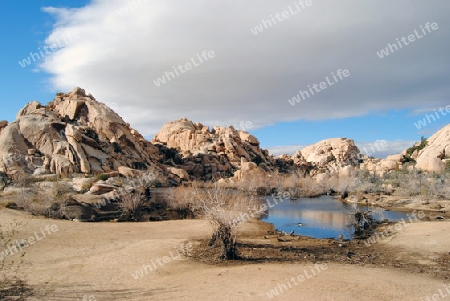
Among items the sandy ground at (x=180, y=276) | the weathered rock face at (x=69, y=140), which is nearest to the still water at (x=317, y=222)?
the sandy ground at (x=180, y=276)

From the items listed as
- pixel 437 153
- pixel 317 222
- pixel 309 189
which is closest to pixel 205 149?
pixel 309 189

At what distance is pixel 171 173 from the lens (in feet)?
262

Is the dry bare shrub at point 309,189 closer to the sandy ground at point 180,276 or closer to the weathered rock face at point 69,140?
the weathered rock face at point 69,140

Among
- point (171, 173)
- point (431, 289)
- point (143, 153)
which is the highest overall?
point (143, 153)

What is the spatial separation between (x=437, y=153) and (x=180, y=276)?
7393cm

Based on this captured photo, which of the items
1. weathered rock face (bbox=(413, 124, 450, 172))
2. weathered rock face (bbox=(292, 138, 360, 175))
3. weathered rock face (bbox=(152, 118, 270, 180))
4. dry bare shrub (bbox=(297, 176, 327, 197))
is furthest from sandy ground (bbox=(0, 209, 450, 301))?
weathered rock face (bbox=(292, 138, 360, 175))

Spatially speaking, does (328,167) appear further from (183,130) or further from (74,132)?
(74,132)

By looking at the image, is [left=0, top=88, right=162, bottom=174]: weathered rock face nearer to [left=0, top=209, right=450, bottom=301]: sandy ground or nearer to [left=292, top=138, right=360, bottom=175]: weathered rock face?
[left=0, top=209, right=450, bottom=301]: sandy ground

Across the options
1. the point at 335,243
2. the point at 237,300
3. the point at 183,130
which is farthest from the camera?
the point at 183,130

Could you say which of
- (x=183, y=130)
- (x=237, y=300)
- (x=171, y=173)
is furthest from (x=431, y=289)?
(x=183, y=130)

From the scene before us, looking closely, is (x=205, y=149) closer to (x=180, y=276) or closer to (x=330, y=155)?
(x=330, y=155)

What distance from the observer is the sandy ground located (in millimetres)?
10062

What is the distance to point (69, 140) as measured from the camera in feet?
206

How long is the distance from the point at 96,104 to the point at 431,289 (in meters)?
76.6
